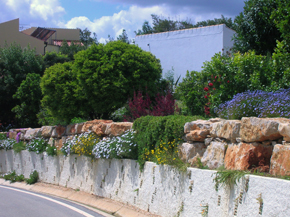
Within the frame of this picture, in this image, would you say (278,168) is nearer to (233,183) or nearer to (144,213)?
(233,183)

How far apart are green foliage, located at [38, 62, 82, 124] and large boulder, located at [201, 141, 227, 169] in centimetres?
647

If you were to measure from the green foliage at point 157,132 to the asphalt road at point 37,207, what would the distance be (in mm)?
2048

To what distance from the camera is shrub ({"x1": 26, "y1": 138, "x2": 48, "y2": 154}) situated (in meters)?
12.5

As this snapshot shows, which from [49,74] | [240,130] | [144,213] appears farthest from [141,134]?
[49,74]

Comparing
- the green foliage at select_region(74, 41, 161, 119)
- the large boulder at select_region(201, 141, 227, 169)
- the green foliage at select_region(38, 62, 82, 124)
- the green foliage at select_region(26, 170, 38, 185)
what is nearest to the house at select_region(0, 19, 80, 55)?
the green foliage at select_region(38, 62, 82, 124)

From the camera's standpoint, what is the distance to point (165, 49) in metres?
21.6

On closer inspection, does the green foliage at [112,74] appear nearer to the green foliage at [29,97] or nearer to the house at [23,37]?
the green foliage at [29,97]

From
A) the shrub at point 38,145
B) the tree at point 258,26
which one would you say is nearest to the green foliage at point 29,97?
the shrub at point 38,145

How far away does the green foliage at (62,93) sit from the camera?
11648 mm

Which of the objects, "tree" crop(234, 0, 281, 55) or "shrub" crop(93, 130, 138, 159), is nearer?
"shrub" crop(93, 130, 138, 159)

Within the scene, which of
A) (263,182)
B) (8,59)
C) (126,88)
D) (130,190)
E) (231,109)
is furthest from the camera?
(8,59)

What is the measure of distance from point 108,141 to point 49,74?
474 centimetres

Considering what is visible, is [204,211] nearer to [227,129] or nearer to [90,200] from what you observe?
[227,129]

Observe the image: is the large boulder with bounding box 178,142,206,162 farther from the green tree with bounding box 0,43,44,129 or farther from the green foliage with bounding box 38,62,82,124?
the green tree with bounding box 0,43,44,129
